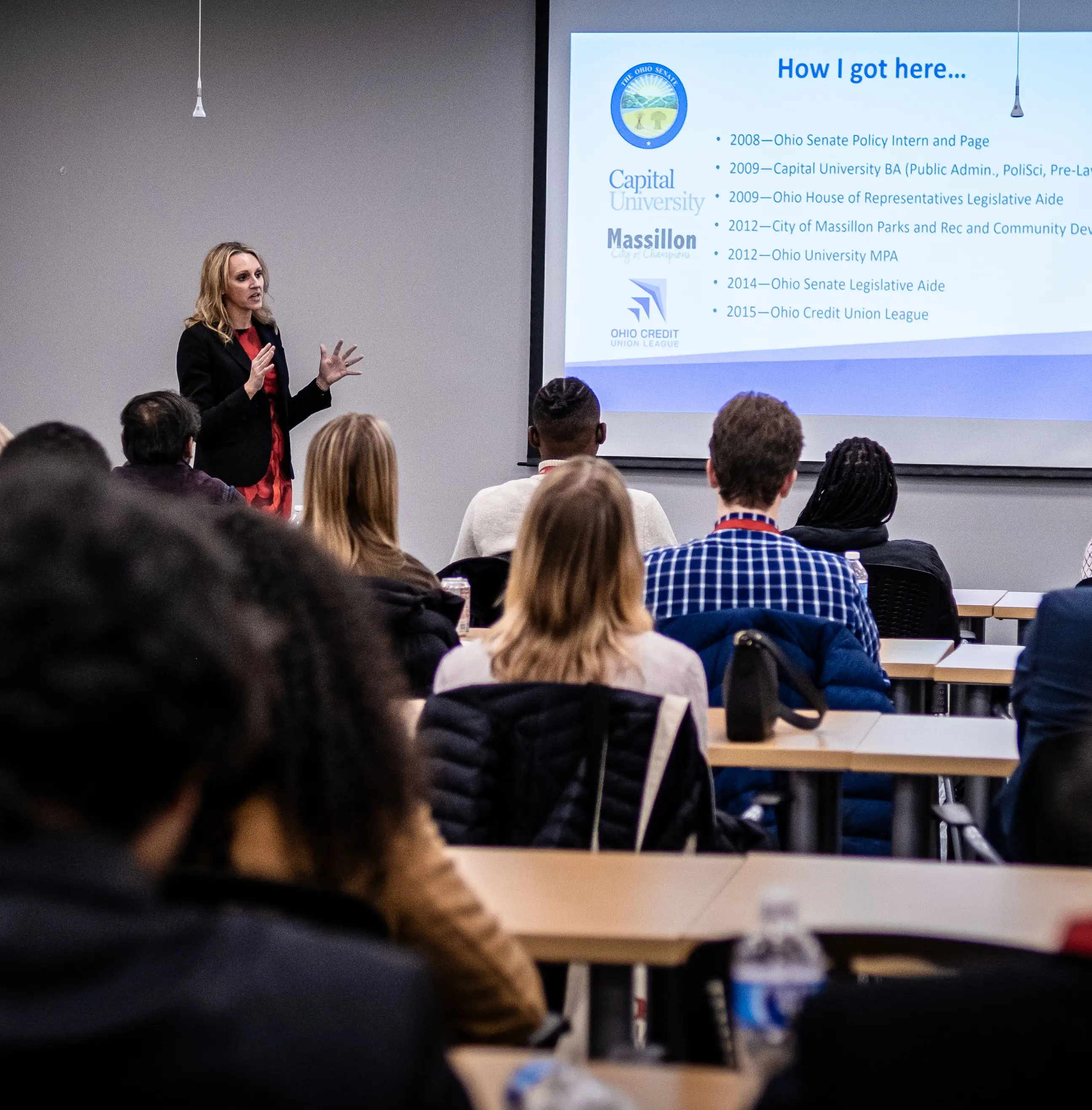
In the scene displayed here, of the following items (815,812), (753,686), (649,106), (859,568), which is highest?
(649,106)

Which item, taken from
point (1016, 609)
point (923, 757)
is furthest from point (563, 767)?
point (1016, 609)

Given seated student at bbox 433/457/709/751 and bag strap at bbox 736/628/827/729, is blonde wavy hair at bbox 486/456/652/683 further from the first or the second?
bag strap at bbox 736/628/827/729

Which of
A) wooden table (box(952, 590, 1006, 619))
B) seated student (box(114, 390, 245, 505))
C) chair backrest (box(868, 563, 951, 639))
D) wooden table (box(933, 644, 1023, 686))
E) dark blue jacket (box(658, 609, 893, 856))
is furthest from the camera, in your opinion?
wooden table (box(952, 590, 1006, 619))

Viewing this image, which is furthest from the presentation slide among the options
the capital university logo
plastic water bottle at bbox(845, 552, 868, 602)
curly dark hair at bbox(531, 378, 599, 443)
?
plastic water bottle at bbox(845, 552, 868, 602)

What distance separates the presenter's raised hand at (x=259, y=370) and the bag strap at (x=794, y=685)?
9.28 ft

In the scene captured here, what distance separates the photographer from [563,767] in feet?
6.07

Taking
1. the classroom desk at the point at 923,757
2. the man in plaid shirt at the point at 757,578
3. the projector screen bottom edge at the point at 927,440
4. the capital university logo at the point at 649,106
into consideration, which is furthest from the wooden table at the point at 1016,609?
the capital university logo at the point at 649,106

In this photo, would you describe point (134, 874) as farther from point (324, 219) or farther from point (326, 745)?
point (324, 219)

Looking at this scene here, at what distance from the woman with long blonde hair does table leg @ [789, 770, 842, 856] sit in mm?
856

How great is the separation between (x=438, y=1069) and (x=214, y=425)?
4.54 meters

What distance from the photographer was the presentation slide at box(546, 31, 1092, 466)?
5.82 meters

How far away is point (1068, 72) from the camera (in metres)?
5.76

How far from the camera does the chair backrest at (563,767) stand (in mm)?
1848

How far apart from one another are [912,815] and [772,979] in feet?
4.70
